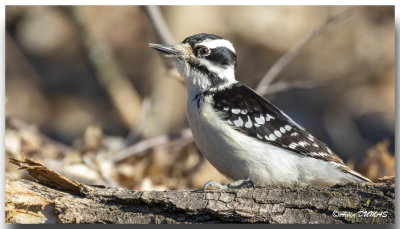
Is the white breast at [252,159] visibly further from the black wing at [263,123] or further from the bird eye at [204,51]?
the bird eye at [204,51]

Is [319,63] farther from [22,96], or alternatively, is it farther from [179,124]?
[22,96]

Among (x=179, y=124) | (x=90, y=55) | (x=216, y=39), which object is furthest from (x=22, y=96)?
(x=216, y=39)

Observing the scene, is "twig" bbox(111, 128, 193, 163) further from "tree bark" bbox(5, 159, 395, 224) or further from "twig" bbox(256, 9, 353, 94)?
"tree bark" bbox(5, 159, 395, 224)

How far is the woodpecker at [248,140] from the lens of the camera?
15.4 ft

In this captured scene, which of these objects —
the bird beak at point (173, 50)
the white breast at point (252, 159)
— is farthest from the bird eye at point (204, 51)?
the white breast at point (252, 159)

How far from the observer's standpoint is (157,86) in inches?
376

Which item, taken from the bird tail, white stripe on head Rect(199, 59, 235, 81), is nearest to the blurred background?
white stripe on head Rect(199, 59, 235, 81)

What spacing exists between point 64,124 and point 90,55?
53.7 inches

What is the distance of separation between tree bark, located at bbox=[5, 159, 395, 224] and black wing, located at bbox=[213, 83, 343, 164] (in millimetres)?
315

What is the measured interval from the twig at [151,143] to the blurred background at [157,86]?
2 cm

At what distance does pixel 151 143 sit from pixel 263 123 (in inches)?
101

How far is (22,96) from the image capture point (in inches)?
379

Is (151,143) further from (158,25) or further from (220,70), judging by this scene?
(220,70)

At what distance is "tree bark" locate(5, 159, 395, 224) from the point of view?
461 centimetres
